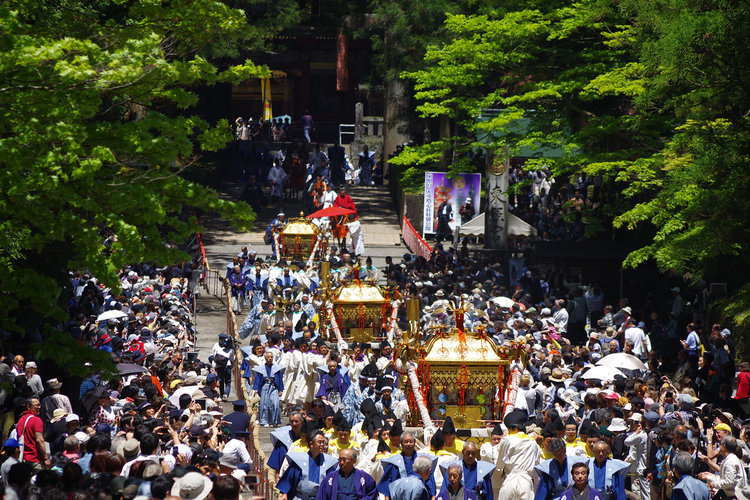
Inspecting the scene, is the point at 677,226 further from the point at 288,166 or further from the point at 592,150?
the point at 288,166

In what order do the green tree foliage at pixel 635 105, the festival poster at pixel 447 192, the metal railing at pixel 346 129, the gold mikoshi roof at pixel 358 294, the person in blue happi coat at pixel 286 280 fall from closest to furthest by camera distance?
the green tree foliage at pixel 635 105 → the gold mikoshi roof at pixel 358 294 → the person in blue happi coat at pixel 286 280 → the festival poster at pixel 447 192 → the metal railing at pixel 346 129

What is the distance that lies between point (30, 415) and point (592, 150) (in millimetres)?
17056

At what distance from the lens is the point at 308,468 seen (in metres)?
10.9

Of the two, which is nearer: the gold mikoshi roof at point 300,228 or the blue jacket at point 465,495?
the blue jacket at point 465,495

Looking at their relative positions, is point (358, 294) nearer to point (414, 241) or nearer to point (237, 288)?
point (237, 288)

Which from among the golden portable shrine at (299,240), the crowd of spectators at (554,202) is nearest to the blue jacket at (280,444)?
the golden portable shrine at (299,240)

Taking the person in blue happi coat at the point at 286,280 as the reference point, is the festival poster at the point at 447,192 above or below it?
above

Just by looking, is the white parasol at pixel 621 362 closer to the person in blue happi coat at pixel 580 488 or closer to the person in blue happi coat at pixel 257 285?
the person in blue happi coat at pixel 580 488

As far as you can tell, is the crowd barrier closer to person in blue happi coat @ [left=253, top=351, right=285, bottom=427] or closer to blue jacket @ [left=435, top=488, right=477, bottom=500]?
person in blue happi coat @ [left=253, top=351, right=285, bottom=427]

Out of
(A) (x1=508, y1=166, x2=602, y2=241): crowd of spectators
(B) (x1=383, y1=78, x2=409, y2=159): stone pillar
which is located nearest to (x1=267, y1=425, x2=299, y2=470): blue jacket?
(A) (x1=508, y1=166, x2=602, y2=241): crowd of spectators

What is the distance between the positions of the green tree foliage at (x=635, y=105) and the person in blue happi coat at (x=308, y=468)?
10.5 meters

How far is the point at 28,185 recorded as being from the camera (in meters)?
10.5

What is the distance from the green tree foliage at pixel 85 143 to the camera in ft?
34.7

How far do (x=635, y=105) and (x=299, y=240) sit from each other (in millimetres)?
10235
